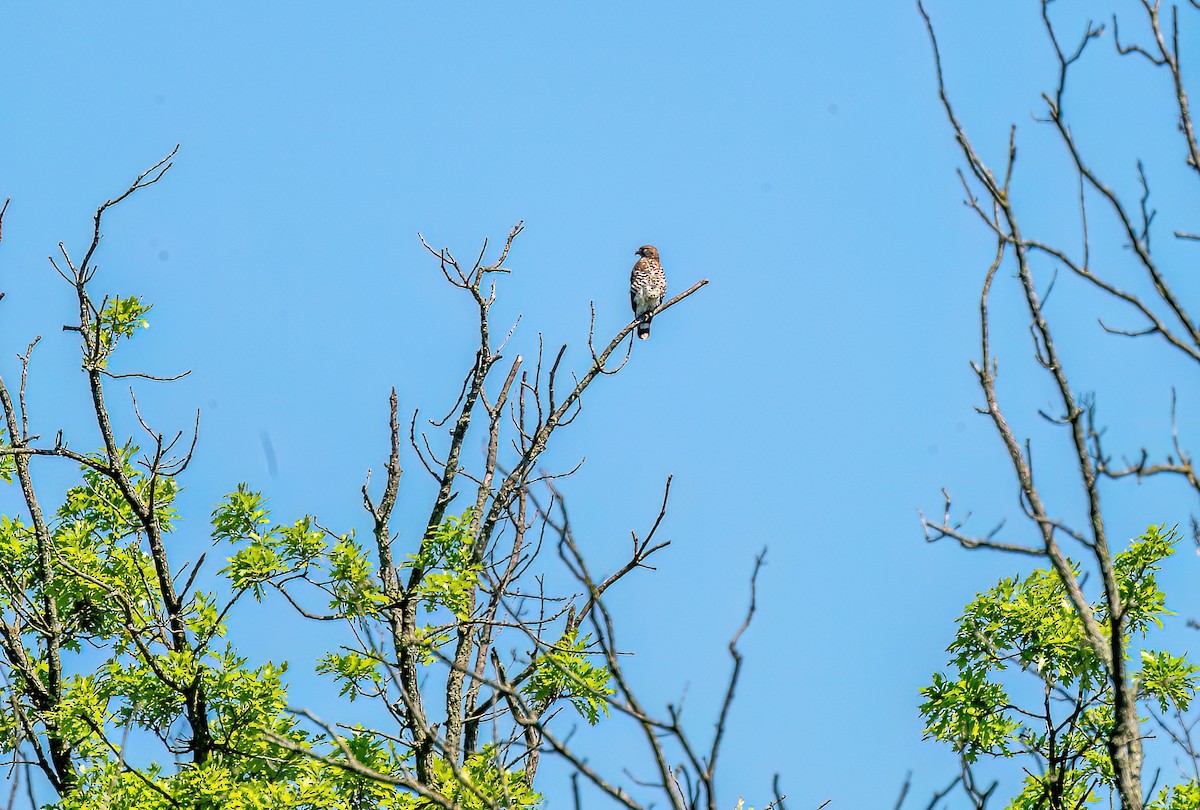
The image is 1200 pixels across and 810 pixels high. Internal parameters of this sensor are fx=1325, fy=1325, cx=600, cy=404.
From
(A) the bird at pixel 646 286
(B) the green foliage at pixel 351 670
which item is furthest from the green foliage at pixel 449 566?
(A) the bird at pixel 646 286

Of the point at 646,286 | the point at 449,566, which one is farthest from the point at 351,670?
the point at 646,286

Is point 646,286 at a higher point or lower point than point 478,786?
higher

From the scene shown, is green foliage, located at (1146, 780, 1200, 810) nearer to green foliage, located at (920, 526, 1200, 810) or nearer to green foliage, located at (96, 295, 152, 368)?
green foliage, located at (920, 526, 1200, 810)

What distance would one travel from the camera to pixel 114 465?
877 cm

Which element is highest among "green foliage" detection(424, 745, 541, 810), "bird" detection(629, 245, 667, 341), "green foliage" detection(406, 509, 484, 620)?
"bird" detection(629, 245, 667, 341)

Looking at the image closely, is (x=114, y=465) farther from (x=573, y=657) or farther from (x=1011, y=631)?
(x=1011, y=631)

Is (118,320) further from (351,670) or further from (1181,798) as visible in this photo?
(1181,798)

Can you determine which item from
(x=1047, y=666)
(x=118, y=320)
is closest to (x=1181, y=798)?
(x=1047, y=666)

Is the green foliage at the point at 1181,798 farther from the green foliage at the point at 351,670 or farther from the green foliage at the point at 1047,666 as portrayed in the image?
the green foliage at the point at 351,670

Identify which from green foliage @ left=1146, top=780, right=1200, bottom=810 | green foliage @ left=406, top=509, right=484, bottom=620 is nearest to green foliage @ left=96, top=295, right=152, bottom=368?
green foliage @ left=406, top=509, right=484, bottom=620

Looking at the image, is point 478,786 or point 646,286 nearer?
point 478,786

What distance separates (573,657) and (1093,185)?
5.86m

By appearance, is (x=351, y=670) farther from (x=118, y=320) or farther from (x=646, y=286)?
(x=646, y=286)

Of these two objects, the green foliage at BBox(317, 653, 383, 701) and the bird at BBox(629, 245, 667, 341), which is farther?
the bird at BBox(629, 245, 667, 341)
